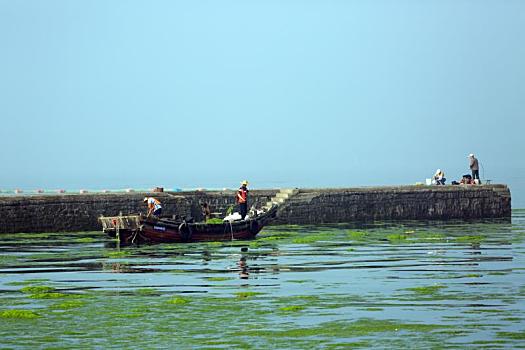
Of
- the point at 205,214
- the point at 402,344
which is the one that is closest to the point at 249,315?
the point at 402,344

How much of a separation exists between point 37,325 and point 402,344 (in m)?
6.18

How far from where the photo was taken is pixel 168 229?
124 ft

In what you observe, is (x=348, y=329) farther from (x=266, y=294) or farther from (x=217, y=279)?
(x=217, y=279)

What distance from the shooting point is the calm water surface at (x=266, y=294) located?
18016 mm

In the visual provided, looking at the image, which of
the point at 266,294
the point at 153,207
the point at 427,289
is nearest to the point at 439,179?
the point at 153,207

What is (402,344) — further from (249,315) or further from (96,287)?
(96,287)

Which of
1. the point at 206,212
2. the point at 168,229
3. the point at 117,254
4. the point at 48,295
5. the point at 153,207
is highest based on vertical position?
the point at 153,207

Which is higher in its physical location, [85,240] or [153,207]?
[153,207]

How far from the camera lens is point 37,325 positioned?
19406 millimetres

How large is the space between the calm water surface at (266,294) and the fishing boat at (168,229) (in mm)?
500

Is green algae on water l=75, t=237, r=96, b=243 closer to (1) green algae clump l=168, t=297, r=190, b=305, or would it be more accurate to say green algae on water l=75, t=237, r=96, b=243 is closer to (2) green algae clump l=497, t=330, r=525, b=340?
(1) green algae clump l=168, t=297, r=190, b=305

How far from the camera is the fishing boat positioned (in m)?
37.3

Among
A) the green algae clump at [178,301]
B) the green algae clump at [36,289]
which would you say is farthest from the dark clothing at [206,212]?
the green algae clump at [178,301]

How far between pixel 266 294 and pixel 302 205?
83.8 ft
